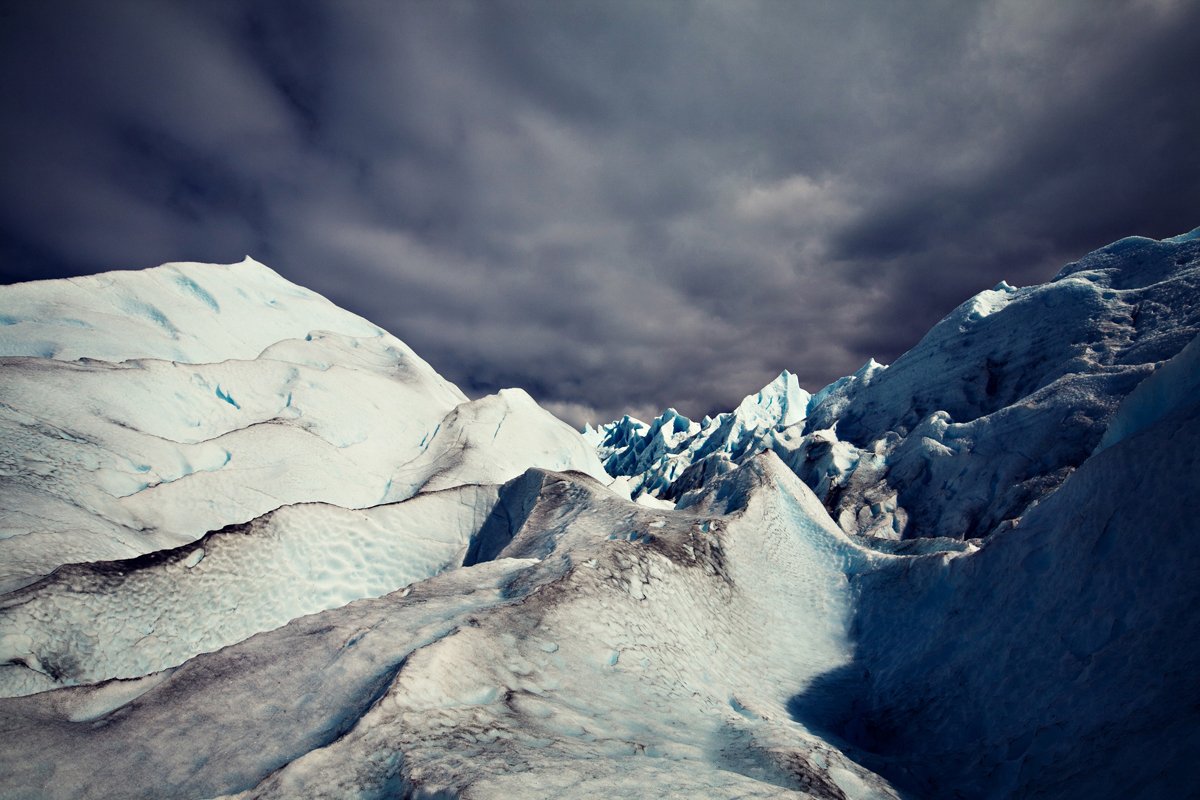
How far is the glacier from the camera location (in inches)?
147

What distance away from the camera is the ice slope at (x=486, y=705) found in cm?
327

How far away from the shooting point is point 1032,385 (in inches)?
920

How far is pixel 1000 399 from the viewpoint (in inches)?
981

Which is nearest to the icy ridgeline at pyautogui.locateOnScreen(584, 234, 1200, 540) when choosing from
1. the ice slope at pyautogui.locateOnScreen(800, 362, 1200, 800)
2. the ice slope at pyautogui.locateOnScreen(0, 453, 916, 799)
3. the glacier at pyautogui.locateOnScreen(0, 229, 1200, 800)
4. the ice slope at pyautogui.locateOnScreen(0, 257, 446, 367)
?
the glacier at pyautogui.locateOnScreen(0, 229, 1200, 800)

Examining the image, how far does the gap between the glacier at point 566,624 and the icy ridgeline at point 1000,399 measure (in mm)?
331

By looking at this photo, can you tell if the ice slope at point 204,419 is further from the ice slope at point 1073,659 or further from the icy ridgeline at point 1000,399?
the ice slope at point 1073,659

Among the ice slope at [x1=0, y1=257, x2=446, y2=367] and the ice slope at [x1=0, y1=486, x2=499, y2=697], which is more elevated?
the ice slope at [x1=0, y1=257, x2=446, y2=367]

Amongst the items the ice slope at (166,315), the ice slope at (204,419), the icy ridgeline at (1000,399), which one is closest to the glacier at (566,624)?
the ice slope at (204,419)

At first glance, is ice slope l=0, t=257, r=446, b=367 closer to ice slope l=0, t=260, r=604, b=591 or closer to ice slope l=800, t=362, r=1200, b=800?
ice slope l=0, t=260, r=604, b=591

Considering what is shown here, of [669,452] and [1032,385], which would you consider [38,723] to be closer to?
[1032,385]

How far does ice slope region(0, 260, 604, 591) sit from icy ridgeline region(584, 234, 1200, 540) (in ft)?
37.3

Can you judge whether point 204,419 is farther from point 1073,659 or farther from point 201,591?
point 1073,659

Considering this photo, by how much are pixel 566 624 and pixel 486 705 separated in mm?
1693

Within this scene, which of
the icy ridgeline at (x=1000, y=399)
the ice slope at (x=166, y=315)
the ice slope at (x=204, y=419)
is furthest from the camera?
the ice slope at (x=166, y=315)
